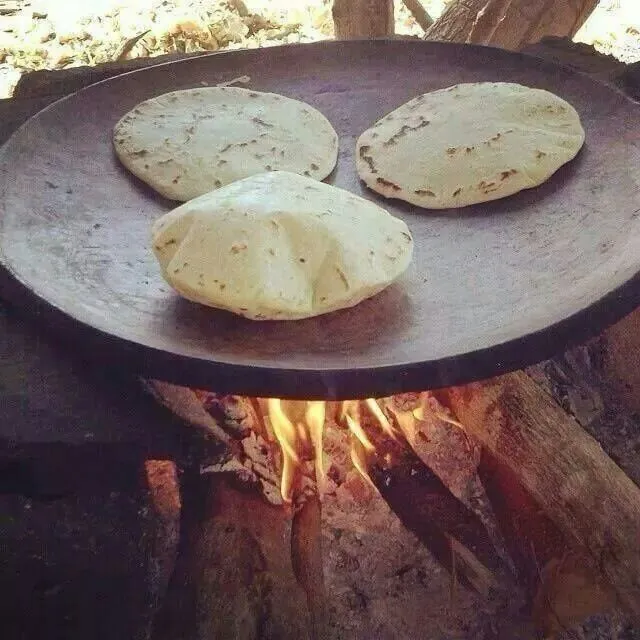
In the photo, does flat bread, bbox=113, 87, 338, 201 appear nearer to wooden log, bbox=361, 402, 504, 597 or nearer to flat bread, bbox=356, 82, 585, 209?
flat bread, bbox=356, 82, 585, 209

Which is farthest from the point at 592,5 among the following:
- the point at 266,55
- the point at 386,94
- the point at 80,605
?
the point at 80,605

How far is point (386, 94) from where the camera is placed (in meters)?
1.96

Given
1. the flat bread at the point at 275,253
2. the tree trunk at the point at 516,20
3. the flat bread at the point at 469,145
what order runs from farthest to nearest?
the tree trunk at the point at 516,20 < the flat bread at the point at 469,145 < the flat bread at the point at 275,253

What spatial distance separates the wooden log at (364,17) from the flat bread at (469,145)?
1.23 m

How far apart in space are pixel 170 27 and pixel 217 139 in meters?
2.99

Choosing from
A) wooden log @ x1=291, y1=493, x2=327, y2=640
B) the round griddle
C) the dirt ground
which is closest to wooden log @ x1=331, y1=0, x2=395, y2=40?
the round griddle

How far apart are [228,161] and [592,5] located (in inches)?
67.5

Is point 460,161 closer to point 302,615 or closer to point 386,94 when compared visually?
point 386,94

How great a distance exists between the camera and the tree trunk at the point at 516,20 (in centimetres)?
256

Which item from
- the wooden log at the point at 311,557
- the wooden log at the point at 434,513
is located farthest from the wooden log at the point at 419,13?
the wooden log at the point at 311,557

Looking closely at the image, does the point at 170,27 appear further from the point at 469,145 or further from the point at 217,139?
the point at 469,145

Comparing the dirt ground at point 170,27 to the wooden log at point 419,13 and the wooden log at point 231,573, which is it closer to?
the wooden log at point 419,13

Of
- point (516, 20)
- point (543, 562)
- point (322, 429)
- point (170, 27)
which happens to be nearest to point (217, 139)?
point (322, 429)

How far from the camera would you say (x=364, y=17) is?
289 centimetres
